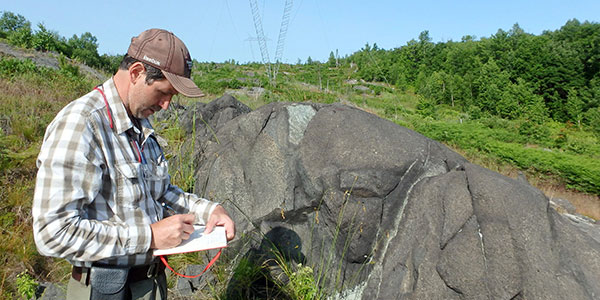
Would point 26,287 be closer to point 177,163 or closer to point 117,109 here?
point 117,109

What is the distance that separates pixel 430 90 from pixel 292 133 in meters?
29.4

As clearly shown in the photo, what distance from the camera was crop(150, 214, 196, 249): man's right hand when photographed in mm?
1576

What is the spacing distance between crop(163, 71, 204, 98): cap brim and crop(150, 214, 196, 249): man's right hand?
516 mm

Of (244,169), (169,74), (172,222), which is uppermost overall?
(169,74)

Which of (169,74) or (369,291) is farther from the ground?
(169,74)

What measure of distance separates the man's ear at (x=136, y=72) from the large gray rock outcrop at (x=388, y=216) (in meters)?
2.39

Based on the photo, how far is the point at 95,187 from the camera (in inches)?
57.1

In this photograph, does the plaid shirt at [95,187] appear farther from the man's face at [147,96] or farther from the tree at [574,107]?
the tree at [574,107]

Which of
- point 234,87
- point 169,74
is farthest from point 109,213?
point 234,87

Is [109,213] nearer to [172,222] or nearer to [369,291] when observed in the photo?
[172,222]

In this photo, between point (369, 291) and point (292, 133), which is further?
point (292, 133)

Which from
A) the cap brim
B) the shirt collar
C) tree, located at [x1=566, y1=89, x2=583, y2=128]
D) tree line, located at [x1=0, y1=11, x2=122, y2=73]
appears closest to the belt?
the shirt collar

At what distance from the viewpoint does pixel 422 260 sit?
10.5 feet

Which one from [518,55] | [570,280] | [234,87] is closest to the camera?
[570,280]
